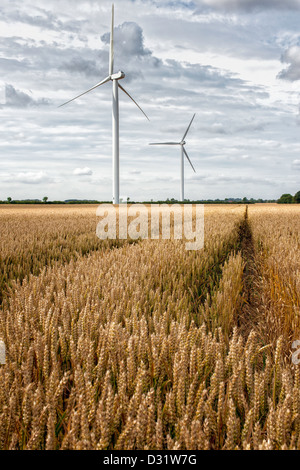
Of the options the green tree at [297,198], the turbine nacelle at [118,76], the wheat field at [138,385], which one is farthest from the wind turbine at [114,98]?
the green tree at [297,198]

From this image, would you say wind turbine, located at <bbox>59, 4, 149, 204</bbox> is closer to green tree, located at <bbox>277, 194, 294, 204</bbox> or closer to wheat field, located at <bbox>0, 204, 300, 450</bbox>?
wheat field, located at <bbox>0, 204, 300, 450</bbox>

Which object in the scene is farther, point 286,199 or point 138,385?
point 286,199

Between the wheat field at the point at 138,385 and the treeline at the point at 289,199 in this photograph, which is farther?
the treeline at the point at 289,199

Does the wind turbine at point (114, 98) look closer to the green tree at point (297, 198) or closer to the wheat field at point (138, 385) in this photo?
the wheat field at point (138, 385)

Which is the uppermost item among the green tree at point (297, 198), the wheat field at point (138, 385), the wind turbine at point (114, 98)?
the wind turbine at point (114, 98)

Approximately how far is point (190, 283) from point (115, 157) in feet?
104

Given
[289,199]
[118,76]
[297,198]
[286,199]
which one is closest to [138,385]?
[118,76]

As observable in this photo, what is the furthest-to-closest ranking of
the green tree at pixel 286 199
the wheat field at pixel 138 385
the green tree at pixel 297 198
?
the green tree at pixel 286 199, the green tree at pixel 297 198, the wheat field at pixel 138 385

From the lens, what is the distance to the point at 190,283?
18.5 ft

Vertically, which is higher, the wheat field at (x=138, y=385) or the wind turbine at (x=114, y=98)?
the wind turbine at (x=114, y=98)

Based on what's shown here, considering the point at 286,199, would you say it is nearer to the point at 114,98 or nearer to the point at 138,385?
the point at 114,98

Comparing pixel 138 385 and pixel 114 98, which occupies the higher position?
pixel 114 98
